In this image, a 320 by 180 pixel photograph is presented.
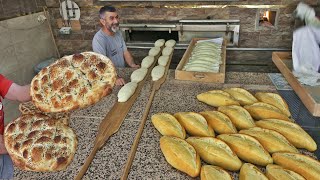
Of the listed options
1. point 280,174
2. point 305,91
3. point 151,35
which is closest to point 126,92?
point 280,174

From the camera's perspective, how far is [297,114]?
6.54ft

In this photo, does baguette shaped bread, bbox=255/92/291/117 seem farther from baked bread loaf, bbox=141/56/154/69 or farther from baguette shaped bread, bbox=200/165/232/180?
baked bread loaf, bbox=141/56/154/69

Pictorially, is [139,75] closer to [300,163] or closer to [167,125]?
[167,125]

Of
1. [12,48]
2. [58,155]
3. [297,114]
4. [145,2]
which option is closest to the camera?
[58,155]

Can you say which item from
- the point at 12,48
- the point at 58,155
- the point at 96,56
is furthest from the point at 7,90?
the point at 12,48

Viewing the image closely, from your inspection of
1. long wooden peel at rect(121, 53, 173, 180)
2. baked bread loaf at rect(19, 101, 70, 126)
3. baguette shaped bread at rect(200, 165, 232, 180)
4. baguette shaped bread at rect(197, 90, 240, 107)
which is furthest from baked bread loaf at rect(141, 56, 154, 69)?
baguette shaped bread at rect(200, 165, 232, 180)

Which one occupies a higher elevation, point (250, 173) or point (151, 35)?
point (151, 35)

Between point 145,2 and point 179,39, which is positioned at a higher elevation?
point 145,2

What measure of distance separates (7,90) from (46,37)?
144 inches

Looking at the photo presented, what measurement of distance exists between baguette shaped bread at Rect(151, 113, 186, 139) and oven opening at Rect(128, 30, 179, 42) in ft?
11.5

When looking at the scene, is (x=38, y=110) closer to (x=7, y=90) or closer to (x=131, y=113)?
(x=7, y=90)

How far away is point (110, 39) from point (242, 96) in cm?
263

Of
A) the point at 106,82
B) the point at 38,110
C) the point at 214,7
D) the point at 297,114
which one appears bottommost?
the point at 297,114

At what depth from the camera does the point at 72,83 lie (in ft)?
6.20
